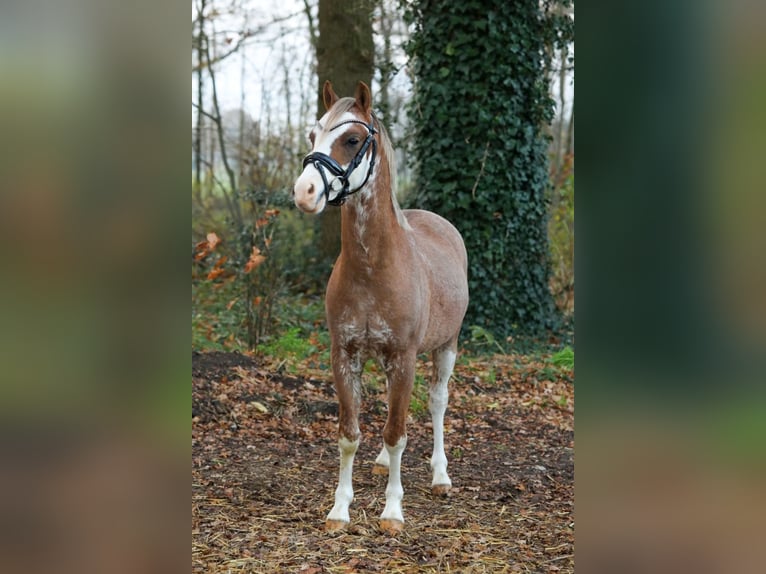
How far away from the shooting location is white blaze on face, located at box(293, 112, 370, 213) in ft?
9.71

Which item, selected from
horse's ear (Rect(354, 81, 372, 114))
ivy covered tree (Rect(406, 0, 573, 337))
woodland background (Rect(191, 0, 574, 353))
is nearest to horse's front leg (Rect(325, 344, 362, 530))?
horse's ear (Rect(354, 81, 372, 114))

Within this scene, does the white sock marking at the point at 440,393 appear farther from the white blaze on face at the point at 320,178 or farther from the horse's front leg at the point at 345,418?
the white blaze on face at the point at 320,178

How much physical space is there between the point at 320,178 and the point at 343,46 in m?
6.82

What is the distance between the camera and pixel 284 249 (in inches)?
384

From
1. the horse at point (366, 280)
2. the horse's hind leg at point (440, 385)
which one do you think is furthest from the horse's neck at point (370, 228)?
the horse's hind leg at point (440, 385)

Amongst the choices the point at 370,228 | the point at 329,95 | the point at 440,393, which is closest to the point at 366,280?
the point at 370,228

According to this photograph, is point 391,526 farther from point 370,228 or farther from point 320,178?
point 320,178

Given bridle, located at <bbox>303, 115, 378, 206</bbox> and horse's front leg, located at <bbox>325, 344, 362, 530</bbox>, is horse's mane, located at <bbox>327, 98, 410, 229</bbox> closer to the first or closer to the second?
bridle, located at <bbox>303, 115, 378, 206</bbox>

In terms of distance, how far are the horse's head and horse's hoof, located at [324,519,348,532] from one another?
5.34ft

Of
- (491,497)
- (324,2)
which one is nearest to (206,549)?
(491,497)

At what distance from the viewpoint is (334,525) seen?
3625mm
